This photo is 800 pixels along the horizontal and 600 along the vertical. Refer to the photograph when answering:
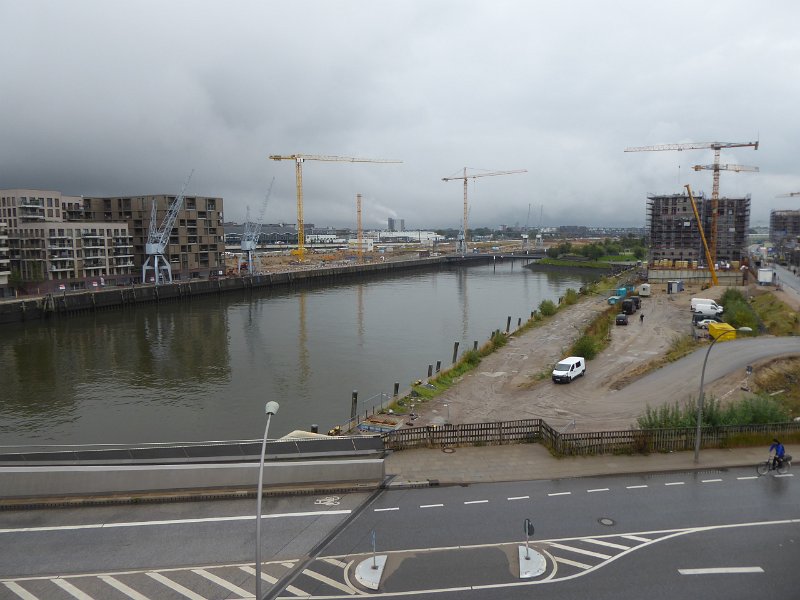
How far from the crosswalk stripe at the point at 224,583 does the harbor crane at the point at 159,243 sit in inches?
2273

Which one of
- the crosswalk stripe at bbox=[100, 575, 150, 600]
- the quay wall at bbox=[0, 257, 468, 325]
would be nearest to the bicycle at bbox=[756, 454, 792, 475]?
the crosswalk stripe at bbox=[100, 575, 150, 600]

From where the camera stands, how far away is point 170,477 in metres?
11.4

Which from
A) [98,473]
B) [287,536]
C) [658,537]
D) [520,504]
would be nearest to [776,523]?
[658,537]

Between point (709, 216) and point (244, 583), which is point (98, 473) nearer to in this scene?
point (244, 583)

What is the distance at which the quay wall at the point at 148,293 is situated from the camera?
153ft

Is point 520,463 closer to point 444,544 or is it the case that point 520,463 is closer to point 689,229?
point 444,544

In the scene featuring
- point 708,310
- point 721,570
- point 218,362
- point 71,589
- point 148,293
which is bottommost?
point 218,362

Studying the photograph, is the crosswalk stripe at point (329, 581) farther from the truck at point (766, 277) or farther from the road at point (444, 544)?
the truck at point (766, 277)

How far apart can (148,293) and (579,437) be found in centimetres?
5285

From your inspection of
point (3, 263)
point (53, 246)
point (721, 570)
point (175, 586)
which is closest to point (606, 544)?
point (721, 570)

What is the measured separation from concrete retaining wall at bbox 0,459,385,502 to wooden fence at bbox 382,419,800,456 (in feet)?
6.59

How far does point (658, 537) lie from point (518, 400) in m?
11.2

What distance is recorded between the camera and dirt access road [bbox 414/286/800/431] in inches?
732

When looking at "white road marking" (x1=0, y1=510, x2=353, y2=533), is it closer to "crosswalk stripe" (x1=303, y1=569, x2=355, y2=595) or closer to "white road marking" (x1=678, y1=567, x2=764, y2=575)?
"crosswalk stripe" (x1=303, y1=569, x2=355, y2=595)
